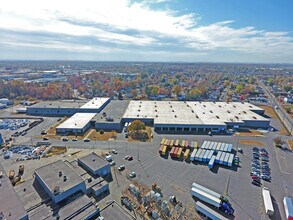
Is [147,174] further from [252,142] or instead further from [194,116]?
[194,116]

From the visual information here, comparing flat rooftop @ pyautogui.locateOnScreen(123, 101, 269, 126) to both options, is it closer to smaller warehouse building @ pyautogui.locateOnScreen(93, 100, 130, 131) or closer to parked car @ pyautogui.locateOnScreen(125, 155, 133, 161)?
smaller warehouse building @ pyautogui.locateOnScreen(93, 100, 130, 131)

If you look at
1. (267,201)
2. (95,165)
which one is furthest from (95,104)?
(267,201)

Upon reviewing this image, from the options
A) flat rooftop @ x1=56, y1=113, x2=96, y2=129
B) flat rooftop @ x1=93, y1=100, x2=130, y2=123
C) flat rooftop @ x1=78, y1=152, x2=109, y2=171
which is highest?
flat rooftop @ x1=78, y1=152, x2=109, y2=171

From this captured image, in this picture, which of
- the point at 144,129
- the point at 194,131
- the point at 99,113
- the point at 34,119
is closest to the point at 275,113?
the point at 194,131

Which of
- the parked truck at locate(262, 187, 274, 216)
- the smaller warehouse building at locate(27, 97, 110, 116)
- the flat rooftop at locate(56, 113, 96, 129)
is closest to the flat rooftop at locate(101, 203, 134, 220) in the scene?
the parked truck at locate(262, 187, 274, 216)

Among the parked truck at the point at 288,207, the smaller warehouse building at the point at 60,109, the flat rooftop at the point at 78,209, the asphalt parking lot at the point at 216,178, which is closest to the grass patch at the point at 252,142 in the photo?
the asphalt parking lot at the point at 216,178

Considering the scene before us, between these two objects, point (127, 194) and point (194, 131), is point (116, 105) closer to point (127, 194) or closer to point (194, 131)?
Answer: point (194, 131)
